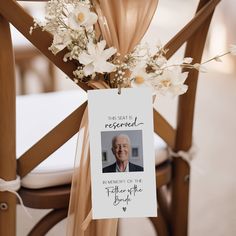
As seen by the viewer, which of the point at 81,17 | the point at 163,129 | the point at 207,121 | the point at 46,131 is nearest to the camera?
the point at 81,17

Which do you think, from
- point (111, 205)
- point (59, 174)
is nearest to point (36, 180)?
point (59, 174)

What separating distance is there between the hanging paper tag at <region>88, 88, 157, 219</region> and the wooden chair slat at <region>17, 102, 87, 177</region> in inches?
4.0

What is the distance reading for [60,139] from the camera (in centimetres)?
79

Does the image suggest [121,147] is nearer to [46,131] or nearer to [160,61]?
[160,61]

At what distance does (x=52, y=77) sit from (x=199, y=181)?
1.03m

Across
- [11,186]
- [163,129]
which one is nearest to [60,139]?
[11,186]

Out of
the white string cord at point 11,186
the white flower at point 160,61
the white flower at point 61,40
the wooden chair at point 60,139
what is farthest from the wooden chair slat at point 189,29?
the white string cord at point 11,186

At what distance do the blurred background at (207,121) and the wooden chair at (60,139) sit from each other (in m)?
0.08

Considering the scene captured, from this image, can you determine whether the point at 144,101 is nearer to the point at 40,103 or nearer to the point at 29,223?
the point at 40,103

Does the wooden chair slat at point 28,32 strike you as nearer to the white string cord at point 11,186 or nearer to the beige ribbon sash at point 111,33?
the beige ribbon sash at point 111,33

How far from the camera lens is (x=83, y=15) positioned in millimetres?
598

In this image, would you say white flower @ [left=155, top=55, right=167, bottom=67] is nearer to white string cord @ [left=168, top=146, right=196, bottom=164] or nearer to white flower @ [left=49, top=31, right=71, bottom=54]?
white flower @ [left=49, top=31, right=71, bottom=54]

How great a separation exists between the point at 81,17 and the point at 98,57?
0.20 ft

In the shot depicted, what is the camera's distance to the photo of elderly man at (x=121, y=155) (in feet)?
2.20
